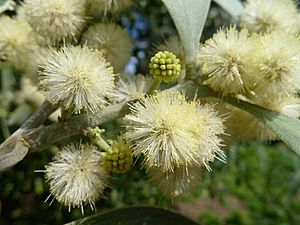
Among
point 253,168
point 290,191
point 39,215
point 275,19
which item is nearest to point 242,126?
point 275,19

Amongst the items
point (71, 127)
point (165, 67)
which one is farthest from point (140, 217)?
point (165, 67)

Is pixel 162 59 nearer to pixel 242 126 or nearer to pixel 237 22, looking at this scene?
pixel 242 126

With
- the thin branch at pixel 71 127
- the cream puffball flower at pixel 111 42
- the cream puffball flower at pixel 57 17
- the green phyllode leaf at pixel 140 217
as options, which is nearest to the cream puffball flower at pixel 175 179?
the green phyllode leaf at pixel 140 217

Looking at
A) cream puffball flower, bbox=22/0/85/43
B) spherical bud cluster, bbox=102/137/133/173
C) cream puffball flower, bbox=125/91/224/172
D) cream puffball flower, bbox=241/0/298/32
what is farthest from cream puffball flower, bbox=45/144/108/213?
cream puffball flower, bbox=241/0/298/32

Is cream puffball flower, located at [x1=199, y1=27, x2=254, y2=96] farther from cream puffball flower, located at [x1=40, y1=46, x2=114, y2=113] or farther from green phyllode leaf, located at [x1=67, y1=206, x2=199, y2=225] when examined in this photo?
green phyllode leaf, located at [x1=67, y1=206, x2=199, y2=225]

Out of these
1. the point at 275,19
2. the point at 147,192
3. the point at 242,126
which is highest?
the point at 275,19

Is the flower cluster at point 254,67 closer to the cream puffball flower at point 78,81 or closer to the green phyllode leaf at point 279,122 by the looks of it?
the green phyllode leaf at point 279,122

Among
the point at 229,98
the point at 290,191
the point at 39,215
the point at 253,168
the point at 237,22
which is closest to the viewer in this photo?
the point at 229,98
